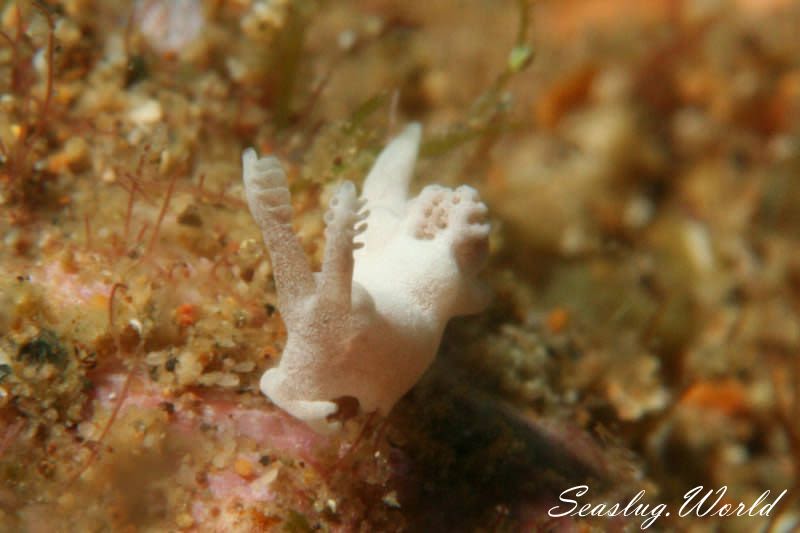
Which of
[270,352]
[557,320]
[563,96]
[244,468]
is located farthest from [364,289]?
[563,96]

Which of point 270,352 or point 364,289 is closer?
point 364,289

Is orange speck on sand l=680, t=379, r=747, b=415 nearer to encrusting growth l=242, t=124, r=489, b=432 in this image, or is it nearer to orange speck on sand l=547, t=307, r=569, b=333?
orange speck on sand l=547, t=307, r=569, b=333

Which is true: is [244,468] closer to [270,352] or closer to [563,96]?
[270,352]

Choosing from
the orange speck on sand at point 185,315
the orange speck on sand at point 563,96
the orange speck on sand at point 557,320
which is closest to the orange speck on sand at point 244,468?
the orange speck on sand at point 185,315

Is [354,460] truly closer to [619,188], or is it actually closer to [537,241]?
[537,241]

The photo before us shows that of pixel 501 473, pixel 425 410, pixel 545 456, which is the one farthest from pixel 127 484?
pixel 545 456

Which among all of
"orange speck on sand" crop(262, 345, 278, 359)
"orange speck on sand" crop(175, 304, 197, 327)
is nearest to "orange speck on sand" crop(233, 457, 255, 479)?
"orange speck on sand" crop(262, 345, 278, 359)

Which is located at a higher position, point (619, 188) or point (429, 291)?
point (619, 188)
